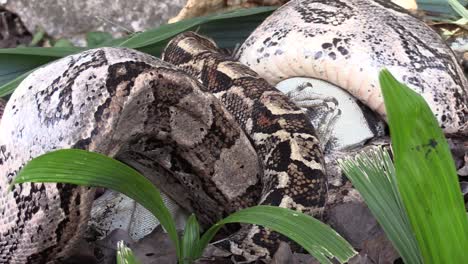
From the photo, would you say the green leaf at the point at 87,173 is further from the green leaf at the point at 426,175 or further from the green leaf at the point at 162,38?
the green leaf at the point at 162,38

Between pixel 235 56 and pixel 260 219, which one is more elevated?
pixel 260 219

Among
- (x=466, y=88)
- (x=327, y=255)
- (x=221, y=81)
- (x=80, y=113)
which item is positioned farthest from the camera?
(x=466, y=88)

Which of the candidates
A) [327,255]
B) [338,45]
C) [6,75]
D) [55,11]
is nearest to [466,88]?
[338,45]

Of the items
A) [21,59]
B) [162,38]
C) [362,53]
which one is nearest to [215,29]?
[162,38]

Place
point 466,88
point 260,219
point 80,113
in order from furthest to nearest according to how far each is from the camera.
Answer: point 466,88 → point 80,113 → point 260,219

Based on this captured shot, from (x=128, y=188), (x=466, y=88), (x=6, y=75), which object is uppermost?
(x=128, y=188)

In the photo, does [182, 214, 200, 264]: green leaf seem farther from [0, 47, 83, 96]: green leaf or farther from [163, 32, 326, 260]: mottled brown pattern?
[0, 47, 83, 96]: green leaf

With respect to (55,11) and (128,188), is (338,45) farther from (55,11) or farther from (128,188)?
(55,11)
